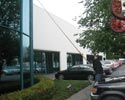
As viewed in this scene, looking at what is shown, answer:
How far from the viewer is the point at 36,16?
35062 mm

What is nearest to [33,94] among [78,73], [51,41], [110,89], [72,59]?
[110,89]

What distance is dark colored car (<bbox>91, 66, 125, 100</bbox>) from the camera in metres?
10.1

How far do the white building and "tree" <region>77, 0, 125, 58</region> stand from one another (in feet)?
29.1

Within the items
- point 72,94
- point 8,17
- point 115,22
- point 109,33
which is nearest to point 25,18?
point 8,17

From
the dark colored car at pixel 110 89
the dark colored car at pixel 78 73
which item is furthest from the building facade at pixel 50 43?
the dark colored car at pixel 110 89

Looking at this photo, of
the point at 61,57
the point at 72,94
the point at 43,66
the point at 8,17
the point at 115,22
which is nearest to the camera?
the point at 8,17

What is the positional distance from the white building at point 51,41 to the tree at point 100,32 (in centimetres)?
886

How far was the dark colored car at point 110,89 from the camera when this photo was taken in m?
10.1

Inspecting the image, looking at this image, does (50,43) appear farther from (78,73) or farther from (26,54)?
(26,54)

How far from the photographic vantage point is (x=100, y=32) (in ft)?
65.9

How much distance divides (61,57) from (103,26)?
80.8ft

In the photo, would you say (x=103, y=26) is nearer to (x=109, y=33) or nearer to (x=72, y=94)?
(x=109, y=33)

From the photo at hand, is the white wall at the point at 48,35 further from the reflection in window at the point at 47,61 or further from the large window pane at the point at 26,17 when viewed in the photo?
the large window pane at the point at 26,17

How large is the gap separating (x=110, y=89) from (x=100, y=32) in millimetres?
10154
